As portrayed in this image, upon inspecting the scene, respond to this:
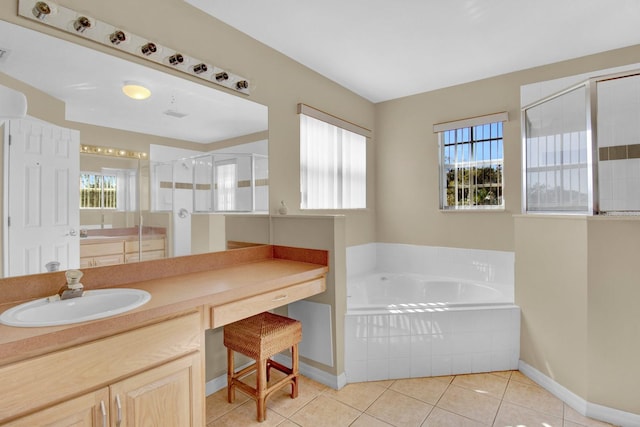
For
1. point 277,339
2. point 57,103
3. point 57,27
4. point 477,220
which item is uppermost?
point 57,27

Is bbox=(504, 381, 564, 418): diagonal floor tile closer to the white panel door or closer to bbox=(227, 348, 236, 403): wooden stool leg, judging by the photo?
bbox=(227, 348, 236, 403): wooden stool leg

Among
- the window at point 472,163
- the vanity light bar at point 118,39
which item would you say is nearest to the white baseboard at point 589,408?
the window at point 472,163

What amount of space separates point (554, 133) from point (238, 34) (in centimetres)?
249

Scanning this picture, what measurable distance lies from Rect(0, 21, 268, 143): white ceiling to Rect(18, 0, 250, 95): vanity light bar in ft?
0.22

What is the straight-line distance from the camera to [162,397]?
1.29 metres

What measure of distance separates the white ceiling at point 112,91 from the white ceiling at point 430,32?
0.60 m

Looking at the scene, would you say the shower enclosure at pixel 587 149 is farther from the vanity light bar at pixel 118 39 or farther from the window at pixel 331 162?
the vanity light bar at pixel 118 39

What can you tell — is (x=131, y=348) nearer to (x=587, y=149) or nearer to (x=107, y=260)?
(x=107, y=260)

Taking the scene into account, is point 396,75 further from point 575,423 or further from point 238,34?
point 575,423

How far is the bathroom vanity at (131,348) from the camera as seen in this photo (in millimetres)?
964

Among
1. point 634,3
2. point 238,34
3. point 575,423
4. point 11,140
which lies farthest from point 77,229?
point 634,3

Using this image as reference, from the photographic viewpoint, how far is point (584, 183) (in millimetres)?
2143

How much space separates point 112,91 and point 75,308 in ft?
3.57

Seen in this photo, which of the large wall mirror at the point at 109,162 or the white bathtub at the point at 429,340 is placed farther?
the white bathtub at the point at 429,340
